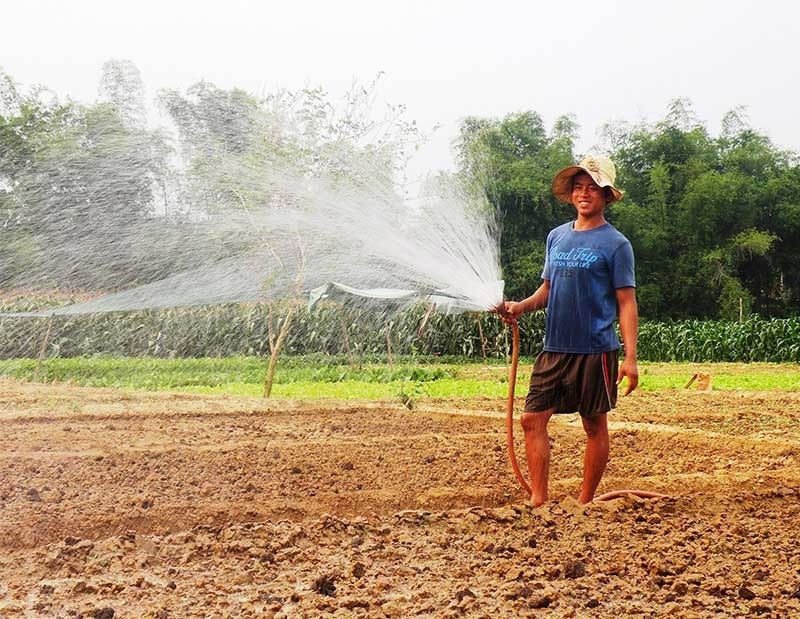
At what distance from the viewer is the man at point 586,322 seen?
403 cm

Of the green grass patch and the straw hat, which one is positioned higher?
the straw hat

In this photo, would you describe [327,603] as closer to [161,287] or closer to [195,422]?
[195,422]

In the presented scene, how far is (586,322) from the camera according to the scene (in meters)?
4.07

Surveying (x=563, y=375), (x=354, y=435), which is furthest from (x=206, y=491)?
(x=354, y=435)

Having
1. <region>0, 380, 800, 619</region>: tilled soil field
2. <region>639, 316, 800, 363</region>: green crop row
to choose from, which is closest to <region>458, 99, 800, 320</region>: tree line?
<region>639, 316, 800, 363</region>: green crop row

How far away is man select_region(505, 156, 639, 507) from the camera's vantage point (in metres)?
4.03

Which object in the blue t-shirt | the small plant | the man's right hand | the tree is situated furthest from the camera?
the tree

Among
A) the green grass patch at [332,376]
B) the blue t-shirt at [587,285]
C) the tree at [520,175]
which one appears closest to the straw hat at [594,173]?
the blue t-shirt at [587,285]

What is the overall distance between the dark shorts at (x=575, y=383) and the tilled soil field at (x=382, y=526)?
0.44 metres

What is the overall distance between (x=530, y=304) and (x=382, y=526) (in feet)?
3.82

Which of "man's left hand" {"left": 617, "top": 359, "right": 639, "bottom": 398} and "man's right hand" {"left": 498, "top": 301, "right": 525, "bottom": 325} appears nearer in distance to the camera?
"man's left hand" {"left": 617, "top": 359, "right": 639, "bottom": 398}

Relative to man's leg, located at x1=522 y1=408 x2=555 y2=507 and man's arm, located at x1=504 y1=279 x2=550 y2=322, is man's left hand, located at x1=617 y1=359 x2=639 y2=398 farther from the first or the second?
man's arm, located at x1=504 y1=279 x2=550 y2=322

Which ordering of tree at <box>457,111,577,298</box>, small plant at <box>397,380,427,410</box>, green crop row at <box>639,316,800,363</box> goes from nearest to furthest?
1. small plant at <box>397,380,427,410</box>
2. green crop row at <box>639,316,800,363</box>
3. tree at <box>457,111,577,298</box>

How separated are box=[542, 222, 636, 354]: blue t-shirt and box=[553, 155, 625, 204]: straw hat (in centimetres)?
19
